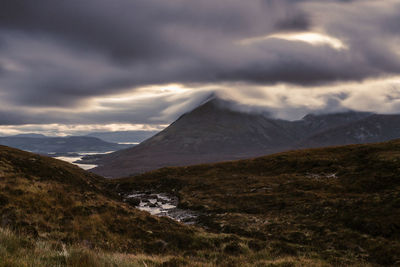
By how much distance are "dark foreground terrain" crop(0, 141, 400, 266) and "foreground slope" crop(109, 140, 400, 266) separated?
0.10 metres

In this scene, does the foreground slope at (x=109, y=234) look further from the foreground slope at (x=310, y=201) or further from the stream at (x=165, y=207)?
the stream at (x=165, y=207)

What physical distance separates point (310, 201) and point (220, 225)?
41.3 feet

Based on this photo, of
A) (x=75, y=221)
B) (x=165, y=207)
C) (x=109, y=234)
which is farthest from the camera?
(x=165, y=207)

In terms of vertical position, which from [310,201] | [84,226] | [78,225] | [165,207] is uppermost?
[78,225]

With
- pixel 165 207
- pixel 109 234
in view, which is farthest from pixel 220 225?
pixel 165 207

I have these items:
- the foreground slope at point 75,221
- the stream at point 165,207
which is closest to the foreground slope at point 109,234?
the foreground slope at point 75,221

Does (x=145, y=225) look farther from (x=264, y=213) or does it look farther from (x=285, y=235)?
(x=264, y=213)

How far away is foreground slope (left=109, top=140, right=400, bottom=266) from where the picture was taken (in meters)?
17.9

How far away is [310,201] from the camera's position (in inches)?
1225

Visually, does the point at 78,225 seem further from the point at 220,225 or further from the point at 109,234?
the point at 220,225

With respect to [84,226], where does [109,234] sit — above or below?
below

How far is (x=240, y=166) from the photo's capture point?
2559 inches

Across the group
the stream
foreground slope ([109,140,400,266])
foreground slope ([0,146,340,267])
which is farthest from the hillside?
the stream

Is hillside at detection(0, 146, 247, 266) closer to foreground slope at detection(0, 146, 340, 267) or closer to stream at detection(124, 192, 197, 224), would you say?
foreground slope at detection(0, 146, 340, 267)
